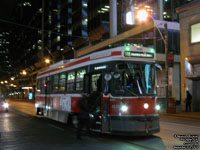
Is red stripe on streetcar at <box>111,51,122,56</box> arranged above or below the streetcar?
above

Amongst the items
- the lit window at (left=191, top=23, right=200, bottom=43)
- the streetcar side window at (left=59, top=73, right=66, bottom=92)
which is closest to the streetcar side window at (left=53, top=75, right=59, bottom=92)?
the streetcar side window at (left=59, top=73, right=66, bottom=92)

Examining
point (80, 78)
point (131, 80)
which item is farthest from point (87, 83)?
point (131, 80)

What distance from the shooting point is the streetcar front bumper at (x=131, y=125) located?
367 inches

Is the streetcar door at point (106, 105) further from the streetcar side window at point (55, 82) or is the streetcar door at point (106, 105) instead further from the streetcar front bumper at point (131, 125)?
the streetcar side window at point (55, 82)

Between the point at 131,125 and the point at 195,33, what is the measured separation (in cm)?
1739

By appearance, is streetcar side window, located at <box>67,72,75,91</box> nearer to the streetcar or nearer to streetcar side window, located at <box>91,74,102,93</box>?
the streetcar

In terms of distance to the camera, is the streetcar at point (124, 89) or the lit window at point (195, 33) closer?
the streetcar at point (124, 89)

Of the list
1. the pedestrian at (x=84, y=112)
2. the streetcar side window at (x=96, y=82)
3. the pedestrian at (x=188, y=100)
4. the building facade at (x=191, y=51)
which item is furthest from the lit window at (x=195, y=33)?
the pedestrian at (x=84, y=112)

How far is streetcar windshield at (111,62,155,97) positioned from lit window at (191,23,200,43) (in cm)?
1566

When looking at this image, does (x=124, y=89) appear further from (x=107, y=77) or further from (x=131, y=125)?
(x=131, y=125)

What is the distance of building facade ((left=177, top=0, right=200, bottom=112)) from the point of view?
23766mm

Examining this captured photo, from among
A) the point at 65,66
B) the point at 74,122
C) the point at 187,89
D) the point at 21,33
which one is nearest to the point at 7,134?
the point at 74,122

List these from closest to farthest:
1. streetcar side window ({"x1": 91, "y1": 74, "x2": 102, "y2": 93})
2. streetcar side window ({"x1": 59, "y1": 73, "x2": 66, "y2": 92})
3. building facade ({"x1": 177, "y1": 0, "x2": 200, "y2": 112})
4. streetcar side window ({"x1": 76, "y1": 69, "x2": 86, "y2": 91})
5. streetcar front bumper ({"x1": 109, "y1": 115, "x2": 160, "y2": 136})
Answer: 1. streetcar front bumper ({"x1": 109, "y1": 115, "x2": 160, "y2": 136})
2. streetcar side window ({"x1": 91, "y1": 74, "x2": 102, "y2": 93})
3. streetcar side window ({"x1": 76, "y1": 69, "x2": 86, "y2": 91})
4. streetcar side window ({"x1": 59, "y1": 73, "x2": 66, "y2": 92})
5. building facade ({"x1": 177, "y1": 0, "x2": 200, "y2": 112})

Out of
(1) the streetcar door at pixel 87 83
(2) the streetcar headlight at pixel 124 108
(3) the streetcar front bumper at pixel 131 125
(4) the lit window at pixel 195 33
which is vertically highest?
(4) the lit window at pixel 195 33
